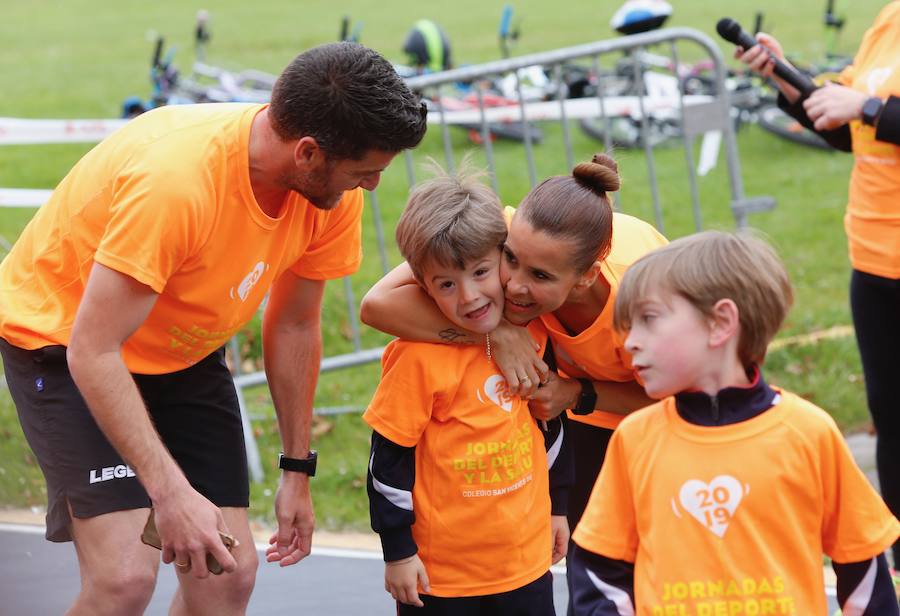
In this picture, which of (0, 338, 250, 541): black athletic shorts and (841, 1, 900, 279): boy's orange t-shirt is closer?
(0, 338, 250, 541): black athletic shorts

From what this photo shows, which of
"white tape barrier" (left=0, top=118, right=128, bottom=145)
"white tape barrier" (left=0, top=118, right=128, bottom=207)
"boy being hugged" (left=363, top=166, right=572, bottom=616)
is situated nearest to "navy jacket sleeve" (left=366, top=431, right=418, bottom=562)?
"boy being hugged" (left=363, top=166, right=572, bottom=616)

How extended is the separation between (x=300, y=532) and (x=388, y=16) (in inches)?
868

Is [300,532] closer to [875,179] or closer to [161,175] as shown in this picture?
[161,175]

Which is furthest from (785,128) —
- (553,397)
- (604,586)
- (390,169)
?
(604,586)

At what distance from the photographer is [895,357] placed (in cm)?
414

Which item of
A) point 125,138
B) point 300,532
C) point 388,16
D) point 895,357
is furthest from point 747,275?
point 388,16

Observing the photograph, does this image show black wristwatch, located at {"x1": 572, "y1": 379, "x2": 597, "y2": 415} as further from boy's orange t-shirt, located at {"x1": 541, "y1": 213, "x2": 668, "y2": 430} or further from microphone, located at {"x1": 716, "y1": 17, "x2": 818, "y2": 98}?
microphone, located at {"x1": 716, "y1": 17, "x2": 818, "y2": 98}

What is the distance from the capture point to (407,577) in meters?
3.06

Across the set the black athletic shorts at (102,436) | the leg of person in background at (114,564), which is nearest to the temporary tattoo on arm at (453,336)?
the black athletic shorts at (102,436)

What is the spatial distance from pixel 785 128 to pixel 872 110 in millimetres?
9396

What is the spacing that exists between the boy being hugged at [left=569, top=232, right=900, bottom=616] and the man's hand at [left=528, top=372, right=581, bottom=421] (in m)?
0.74

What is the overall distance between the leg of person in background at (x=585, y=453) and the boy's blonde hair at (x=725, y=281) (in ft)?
3.71

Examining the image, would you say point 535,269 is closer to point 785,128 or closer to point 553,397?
point 553,397

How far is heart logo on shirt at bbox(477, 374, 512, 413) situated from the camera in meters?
3.07
